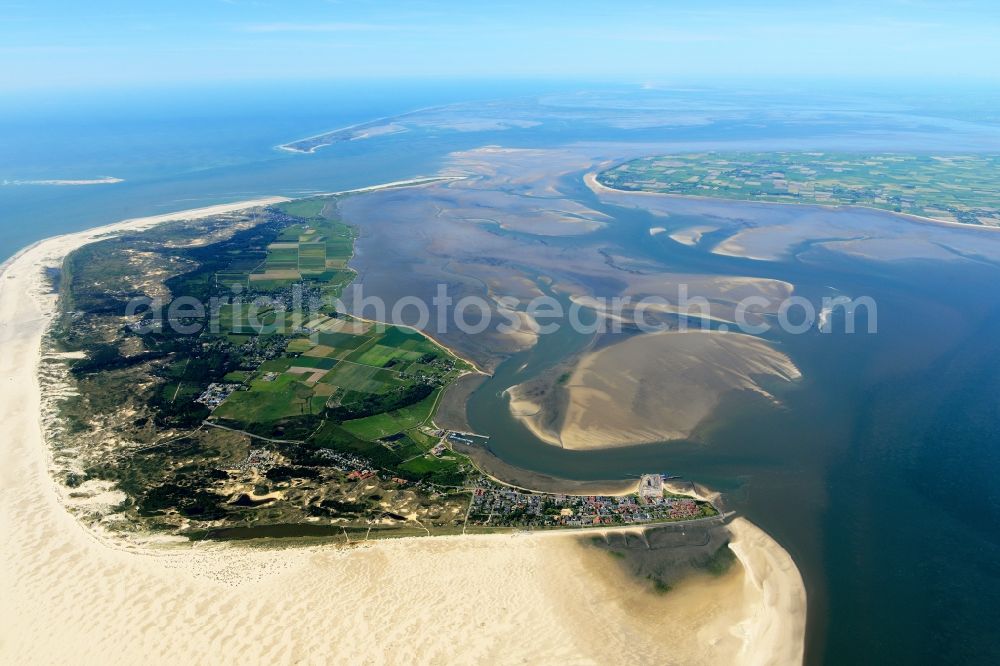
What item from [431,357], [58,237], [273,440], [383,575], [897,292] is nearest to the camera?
[383,575]

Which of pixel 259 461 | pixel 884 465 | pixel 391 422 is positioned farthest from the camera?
pixel 391 422

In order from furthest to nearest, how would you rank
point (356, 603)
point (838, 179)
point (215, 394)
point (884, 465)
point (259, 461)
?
1. point (838, 179)
2. point (215, 394)
3. point (259, 461)
4. point (884, 465)
5. point (356, 603)

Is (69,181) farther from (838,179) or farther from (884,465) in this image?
(838,179)

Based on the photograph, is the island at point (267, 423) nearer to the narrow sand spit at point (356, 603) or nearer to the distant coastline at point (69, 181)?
the narrow sand spit at point (356, 603)

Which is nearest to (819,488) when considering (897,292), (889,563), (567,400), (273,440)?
(889,563)

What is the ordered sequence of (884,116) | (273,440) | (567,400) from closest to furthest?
(273,440)
(567,400)
(884,116)

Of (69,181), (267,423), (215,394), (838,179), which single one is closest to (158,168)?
(69,181)

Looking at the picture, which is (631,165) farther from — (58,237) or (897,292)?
(58,237)

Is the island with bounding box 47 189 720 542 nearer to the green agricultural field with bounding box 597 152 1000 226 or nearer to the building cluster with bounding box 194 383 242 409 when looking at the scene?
the building cluster with bounding box 194 383 242 409
